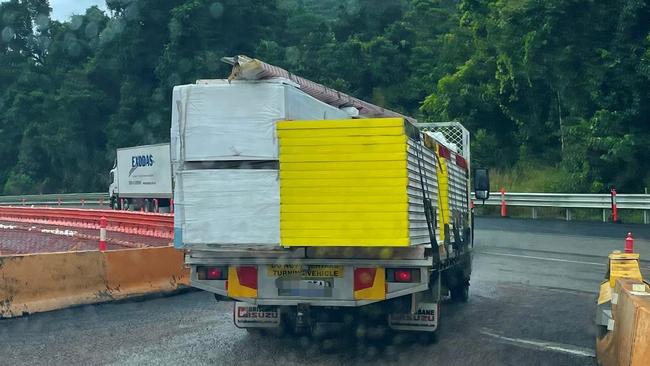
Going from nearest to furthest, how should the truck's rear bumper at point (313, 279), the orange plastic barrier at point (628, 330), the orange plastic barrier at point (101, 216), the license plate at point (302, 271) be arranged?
the orange plastic barrier at point (628, 330) < the truck's rear bumper at point (313, 279) < the license plate at point (302, 271) < the orange plastic barrier at point (101, 216)

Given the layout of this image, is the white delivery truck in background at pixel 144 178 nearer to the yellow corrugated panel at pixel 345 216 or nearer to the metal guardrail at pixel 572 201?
the metal guardrail at pixel 572 201

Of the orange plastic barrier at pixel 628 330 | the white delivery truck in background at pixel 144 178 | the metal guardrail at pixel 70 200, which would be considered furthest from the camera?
the metal guardrail at pixel 70 200

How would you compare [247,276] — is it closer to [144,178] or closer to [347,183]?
[347,183]

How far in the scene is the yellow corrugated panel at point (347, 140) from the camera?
6.66 meters

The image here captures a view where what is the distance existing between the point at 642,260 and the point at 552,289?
14.2 feet

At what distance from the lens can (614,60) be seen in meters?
24.6

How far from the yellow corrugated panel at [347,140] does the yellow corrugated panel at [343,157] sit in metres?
0.10

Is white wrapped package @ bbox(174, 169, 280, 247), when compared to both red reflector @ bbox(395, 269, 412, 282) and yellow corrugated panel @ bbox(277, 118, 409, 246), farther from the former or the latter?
red reflector @ bbox(395, 269, 412, 282)

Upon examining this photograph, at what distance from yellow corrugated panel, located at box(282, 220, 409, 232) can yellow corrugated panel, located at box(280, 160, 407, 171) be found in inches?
18.0

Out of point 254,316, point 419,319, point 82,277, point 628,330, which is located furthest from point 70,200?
point 628,330

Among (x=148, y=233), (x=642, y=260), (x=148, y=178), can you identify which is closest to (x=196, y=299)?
(x=148, y=233)

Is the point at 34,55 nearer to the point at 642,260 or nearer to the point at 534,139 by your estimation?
the point at 534,139

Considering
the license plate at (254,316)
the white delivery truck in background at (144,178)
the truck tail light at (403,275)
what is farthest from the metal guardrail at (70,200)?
the truck tail light at (403,275)

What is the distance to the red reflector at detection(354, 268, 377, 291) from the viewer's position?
718 centimetres
